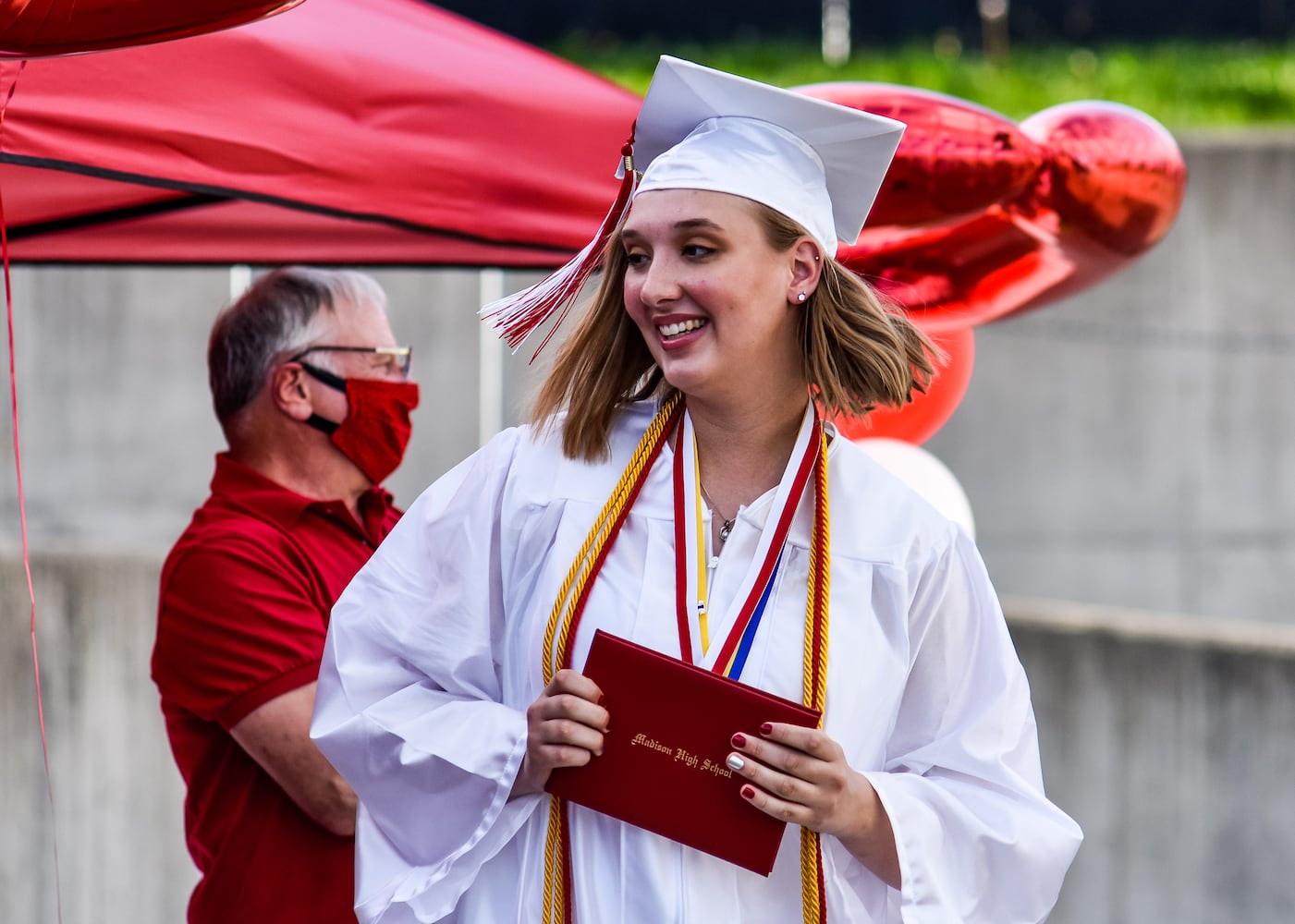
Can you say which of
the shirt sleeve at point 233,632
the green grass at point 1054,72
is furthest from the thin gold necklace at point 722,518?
the green grass at point 1054,72

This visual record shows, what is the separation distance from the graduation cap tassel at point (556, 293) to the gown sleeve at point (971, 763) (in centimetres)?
64

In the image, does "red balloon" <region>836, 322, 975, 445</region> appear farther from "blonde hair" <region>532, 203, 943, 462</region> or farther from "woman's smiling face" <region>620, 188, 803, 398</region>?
"woman's smiling face" <region>620, 188, 803, 398</region>

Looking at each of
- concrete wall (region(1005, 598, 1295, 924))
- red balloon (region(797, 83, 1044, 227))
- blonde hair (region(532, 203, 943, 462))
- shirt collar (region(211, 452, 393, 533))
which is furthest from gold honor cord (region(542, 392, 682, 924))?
concrete wall (region(1005, 598, 1295, 924))

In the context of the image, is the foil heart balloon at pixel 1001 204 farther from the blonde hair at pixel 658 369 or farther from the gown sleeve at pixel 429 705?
the gown sleeve at pixel 429 705

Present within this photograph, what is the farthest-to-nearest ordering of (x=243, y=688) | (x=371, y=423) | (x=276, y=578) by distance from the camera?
(x=371, y=423) → (x=276, y=578) → (x=243, y=688)

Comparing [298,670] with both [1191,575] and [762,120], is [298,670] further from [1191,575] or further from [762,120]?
[1191,575]

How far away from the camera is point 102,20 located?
7.15 ft

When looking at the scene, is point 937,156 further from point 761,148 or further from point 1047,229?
A: point 761,148

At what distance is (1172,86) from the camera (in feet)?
26.5

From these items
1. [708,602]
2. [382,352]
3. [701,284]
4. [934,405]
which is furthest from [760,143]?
[934,405]

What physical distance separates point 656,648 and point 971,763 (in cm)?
44

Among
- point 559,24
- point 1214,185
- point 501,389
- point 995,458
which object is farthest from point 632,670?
point 559,24

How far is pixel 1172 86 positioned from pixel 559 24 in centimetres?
347

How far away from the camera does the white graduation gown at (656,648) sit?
2.00 metres
